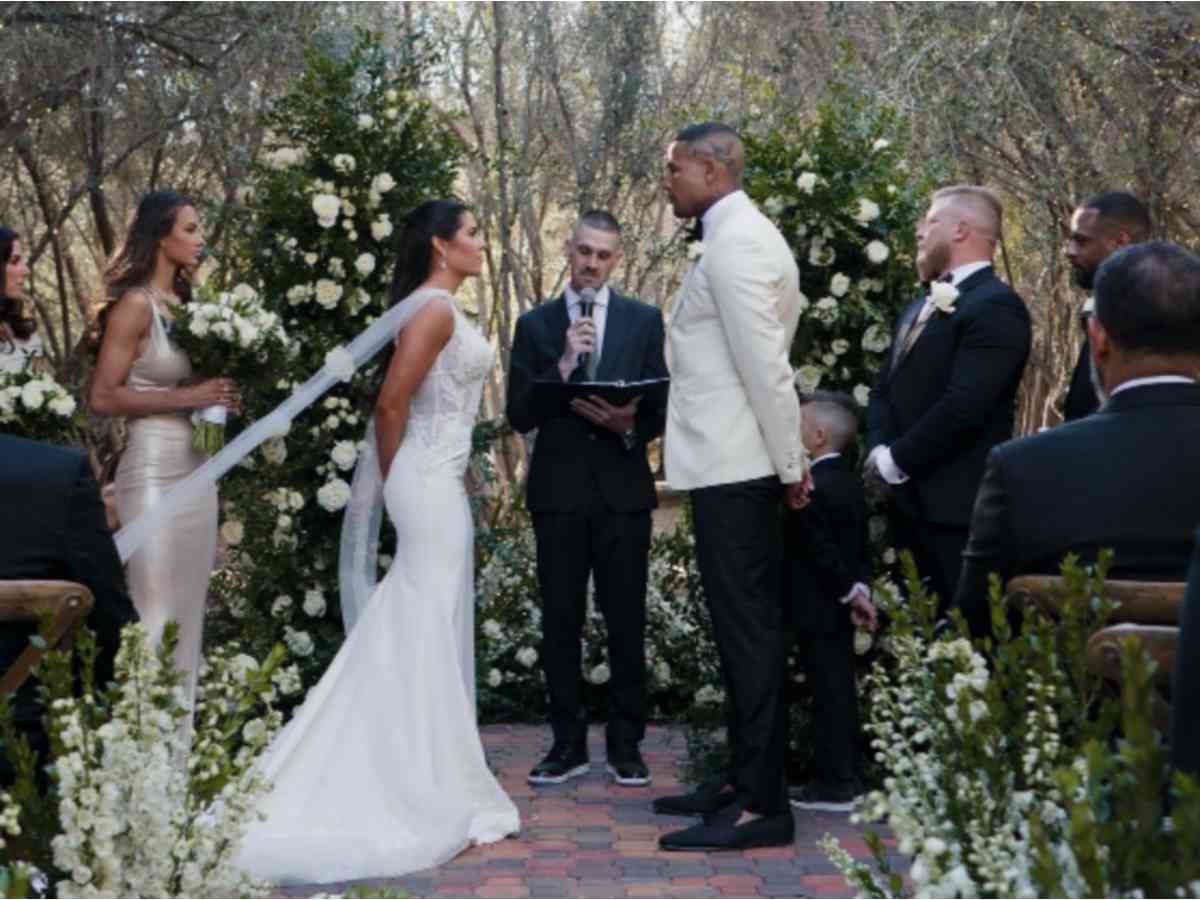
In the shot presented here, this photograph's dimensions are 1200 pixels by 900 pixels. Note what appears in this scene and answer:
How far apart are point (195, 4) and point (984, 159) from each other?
6154 mm

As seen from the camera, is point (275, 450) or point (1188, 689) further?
point (275, 450)

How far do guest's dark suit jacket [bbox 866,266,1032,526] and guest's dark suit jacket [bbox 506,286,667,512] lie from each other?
120 cm

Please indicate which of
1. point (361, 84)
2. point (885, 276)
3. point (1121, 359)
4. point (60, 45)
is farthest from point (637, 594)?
point (60, 45)

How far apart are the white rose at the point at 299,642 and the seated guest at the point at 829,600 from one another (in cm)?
231

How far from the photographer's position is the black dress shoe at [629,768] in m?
7.60

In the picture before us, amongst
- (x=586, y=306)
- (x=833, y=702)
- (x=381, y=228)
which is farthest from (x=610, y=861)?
(x=381, y=228)

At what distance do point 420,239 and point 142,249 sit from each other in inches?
42.8

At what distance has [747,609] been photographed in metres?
6.40

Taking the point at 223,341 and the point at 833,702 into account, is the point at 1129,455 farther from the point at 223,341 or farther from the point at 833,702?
the point at 223,341

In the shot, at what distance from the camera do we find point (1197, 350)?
386 cm

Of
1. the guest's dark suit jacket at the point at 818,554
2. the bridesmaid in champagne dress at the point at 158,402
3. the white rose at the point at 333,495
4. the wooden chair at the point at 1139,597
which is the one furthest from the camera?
the white rose at the point at 333,495

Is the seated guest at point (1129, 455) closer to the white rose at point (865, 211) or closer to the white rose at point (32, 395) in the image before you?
the white rose at point (865, 211)

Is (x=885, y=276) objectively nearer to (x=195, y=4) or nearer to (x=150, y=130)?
(x=195, y=4)

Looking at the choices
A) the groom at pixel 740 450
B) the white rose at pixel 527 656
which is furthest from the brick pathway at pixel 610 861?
the white rose at pixel 527 656
